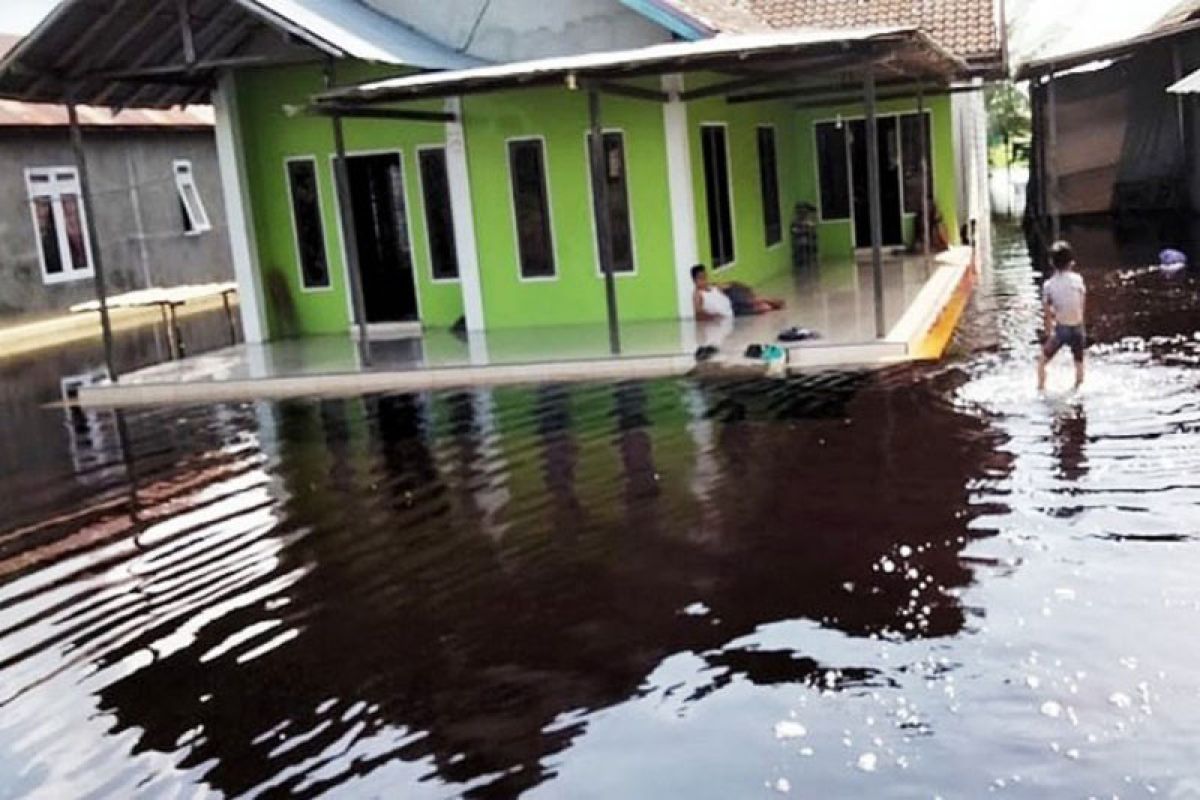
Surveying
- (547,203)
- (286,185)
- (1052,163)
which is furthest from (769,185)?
(1052,163)

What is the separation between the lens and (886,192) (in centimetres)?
1994

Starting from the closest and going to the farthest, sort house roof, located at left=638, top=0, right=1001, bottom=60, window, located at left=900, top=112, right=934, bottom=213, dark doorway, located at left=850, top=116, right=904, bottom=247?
house roof, located at left=638, top=0, right=1001, bottom=60
window, located at left=900, top=112, right=934, bottom=213
dark doorway, located at left=850, top=116, right=904, bottom=247

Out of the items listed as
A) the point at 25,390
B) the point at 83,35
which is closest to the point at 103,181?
the point at 25,390

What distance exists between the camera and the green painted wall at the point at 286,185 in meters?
15.3

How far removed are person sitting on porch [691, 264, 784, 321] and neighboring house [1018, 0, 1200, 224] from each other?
10915mm

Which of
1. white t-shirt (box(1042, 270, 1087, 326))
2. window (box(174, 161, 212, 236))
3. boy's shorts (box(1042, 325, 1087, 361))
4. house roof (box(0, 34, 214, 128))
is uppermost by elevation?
house roof (box(0, 34, 214, 128))

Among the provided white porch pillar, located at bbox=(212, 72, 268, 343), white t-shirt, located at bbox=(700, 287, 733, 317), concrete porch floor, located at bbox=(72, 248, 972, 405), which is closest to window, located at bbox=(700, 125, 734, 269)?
concrete porch floor, located at bbox=(72, 248, 972, 405)

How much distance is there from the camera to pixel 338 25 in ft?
43.7

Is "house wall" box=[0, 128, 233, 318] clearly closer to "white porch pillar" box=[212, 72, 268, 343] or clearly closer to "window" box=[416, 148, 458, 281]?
"white porch pillar" box=[212, 72, 268, 343]

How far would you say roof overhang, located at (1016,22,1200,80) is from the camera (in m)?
20.6

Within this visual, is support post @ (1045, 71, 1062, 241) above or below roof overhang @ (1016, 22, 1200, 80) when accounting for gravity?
below

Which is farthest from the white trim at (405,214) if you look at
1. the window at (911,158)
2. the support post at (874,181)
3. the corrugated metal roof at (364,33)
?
the window at (911,158)

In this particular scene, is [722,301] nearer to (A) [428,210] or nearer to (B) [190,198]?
(A) [428,210]

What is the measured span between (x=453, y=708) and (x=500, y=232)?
34.0ft
